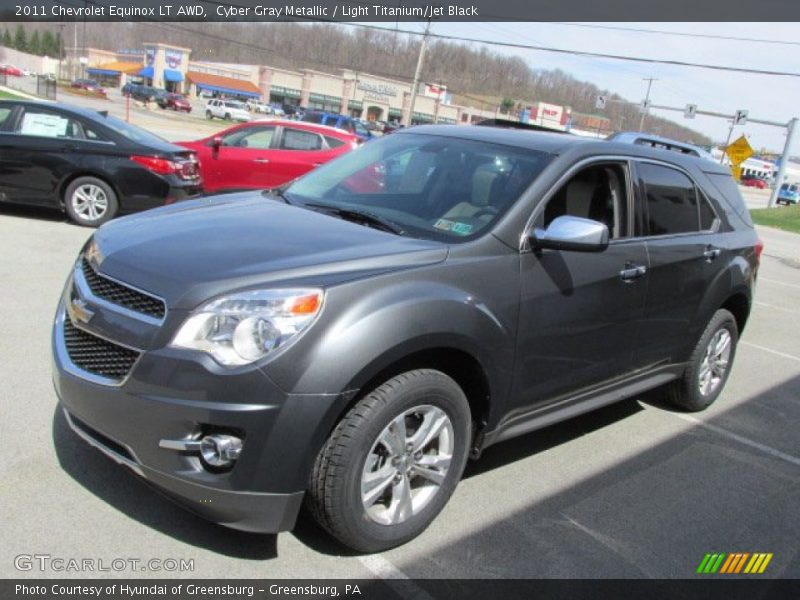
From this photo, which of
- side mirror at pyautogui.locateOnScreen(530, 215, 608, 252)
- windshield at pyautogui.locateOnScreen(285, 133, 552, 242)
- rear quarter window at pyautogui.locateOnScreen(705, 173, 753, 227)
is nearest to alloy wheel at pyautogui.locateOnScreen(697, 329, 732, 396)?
rear quarter window at pyautogui.locateOnScreen(705, 173, 753, 227)

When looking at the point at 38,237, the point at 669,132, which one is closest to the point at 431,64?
the point at 669,132

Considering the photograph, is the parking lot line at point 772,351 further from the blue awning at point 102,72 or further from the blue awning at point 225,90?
the blue awning at point 102,72

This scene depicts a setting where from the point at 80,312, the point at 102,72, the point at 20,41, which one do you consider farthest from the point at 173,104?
the point at 20,41

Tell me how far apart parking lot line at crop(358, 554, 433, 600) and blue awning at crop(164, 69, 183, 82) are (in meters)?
106

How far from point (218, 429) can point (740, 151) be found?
3155cm

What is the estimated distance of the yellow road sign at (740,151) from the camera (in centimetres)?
2955

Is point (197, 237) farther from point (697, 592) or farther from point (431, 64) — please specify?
point (431, 64)

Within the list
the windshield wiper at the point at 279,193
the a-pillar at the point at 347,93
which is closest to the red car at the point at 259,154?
the windshield wiper at the point at 279,193

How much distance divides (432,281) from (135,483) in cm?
167

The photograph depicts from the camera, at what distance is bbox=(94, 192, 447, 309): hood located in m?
2.73

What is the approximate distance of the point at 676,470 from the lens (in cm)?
433

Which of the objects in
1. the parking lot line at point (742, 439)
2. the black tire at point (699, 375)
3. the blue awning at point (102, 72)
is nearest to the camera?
the parking lot line at point (742, 439)

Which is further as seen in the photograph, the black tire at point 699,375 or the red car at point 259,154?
the red car at point 259,154

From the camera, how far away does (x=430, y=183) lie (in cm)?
388
